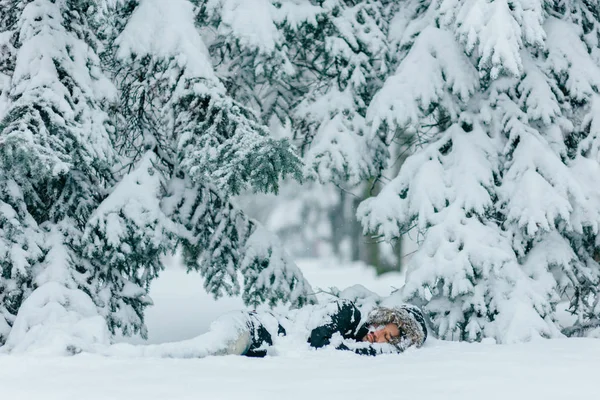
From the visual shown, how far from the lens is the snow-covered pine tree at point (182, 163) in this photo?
718 cm

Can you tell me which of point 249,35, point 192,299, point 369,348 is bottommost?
point 369,348

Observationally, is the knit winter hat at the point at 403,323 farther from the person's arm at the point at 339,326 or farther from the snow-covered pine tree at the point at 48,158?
the snow-covered pine tree at the point at 48,158

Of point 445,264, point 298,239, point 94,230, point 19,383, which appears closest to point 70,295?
point 94,230

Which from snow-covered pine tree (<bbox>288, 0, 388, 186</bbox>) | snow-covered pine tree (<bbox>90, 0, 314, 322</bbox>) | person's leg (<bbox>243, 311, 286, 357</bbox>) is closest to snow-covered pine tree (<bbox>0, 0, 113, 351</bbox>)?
snow-covered pine tree (<bbox>90, 0, 314, 322</bbox>)

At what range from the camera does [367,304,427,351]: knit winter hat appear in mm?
6121

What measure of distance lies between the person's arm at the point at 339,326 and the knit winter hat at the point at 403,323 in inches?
6.1

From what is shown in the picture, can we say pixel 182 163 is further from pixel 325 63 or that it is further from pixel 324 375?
pixel 324 375

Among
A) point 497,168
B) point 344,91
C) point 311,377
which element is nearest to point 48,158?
point 311,377

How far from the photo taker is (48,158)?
6.30 metres

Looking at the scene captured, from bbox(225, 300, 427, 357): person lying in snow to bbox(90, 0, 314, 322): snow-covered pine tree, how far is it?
61.5 inches

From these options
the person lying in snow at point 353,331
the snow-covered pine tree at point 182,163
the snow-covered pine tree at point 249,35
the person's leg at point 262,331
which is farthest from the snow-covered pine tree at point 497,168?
the person's leg at point 262,331

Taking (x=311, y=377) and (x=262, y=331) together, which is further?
(x=262, y=331)

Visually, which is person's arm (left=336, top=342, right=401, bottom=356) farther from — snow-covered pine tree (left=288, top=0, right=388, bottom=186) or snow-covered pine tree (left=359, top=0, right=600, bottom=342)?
snow-covered pine tree (left=288, top=0, right=388, bottom=186)

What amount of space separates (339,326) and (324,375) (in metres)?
1.57
